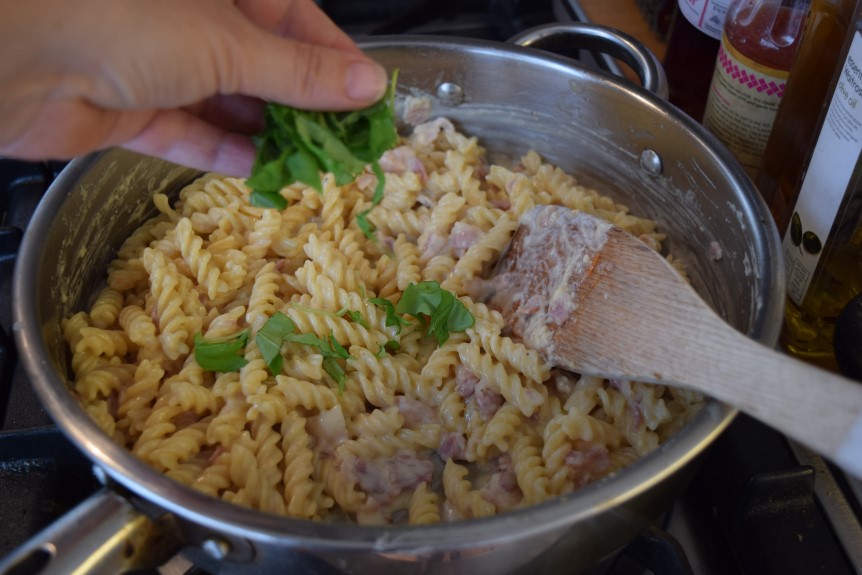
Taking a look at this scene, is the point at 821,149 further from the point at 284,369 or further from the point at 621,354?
the point at 284,369

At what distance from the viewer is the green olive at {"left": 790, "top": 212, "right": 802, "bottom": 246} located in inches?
78.0

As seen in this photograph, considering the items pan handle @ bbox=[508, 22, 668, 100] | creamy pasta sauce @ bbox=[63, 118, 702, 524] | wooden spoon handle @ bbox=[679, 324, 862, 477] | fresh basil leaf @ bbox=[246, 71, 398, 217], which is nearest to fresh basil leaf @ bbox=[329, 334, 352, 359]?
creamy pasta sauce @ bbox=[63, 118, 702, 524]

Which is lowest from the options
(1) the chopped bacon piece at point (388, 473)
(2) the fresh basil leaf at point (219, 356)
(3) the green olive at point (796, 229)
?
(1) the chopped bacon piece at point (388, 473)

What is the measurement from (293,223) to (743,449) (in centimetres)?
138

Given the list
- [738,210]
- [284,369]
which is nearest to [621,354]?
[738,210]

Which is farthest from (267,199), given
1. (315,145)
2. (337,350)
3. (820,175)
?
(820,175)

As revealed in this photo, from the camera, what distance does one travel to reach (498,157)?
2.68 meters

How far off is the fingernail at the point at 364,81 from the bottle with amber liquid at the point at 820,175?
3.34 feet

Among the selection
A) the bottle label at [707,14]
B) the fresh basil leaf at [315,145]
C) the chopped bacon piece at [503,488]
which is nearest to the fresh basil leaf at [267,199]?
the fresh basil leaf at [315,145]

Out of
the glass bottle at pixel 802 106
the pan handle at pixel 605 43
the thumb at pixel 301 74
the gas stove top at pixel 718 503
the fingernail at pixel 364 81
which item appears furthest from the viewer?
the pan handle at pixel 605 43

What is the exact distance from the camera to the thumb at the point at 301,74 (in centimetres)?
137

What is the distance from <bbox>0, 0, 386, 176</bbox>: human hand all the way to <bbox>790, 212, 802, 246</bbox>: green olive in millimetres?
1135

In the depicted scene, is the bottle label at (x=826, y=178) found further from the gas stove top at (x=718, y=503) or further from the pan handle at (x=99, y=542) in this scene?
the pan handle at (x=99, y=542)

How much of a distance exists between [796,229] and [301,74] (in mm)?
1322
